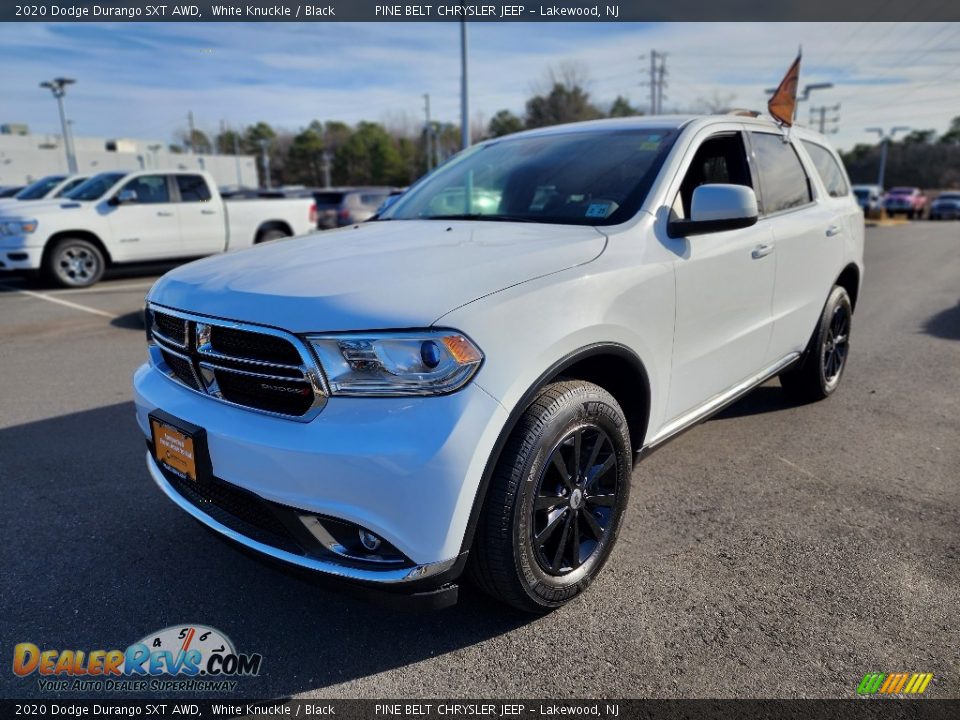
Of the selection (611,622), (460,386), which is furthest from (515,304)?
(611,622)

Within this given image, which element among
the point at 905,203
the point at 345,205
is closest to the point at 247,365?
the point at 345,205

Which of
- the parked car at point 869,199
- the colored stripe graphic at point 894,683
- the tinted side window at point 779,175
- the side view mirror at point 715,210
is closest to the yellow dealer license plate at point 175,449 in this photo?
the side view mirror at point 715,210

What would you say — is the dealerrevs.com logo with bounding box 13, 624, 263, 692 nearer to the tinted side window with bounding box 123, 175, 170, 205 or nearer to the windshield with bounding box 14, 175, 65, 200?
the tinted side window with bounding box 123, 175, 170, 205

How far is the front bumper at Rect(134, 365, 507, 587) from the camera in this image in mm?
1926

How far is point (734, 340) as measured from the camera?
3385mm

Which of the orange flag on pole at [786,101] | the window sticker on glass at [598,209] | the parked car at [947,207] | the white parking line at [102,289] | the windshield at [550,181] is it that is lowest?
the parked car at [947,207]

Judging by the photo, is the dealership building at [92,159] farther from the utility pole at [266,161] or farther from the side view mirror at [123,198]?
the side view mirror at [123,198]

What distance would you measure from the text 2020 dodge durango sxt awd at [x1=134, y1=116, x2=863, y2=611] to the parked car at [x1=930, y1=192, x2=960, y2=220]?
41012 millimetres

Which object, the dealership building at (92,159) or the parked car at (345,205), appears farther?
the dealership building at (92,159)

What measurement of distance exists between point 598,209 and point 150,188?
35.2 feet

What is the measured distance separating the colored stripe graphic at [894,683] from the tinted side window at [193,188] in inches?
479

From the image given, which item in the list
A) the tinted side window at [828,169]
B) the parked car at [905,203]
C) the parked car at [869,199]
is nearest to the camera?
the tinted side window at [828,169]

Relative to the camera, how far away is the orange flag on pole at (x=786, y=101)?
14.0 ft

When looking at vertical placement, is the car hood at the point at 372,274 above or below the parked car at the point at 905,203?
Answer: above
